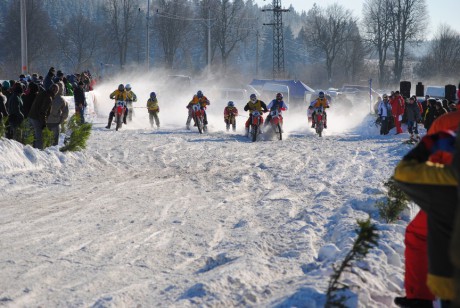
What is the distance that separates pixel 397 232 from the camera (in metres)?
7.08

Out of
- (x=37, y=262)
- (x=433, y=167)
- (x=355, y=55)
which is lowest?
(x=37, y=262)

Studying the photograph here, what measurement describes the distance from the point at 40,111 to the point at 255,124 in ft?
31.1

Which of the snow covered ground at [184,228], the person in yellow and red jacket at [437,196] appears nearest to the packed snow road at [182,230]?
the snow covered ground at [184,228]

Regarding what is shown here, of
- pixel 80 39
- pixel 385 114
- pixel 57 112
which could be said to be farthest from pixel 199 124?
pixel 80 39

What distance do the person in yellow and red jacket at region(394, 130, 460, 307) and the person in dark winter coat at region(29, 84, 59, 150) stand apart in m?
10.9

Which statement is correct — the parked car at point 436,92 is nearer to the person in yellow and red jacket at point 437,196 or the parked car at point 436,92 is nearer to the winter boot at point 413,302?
the winter boot at point 413,302

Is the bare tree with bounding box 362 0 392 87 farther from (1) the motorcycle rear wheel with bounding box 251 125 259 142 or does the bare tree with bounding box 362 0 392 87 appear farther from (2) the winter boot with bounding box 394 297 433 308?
(2) the winter boot with bounding box 394 297 433 308

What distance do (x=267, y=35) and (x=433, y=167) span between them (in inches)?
5077

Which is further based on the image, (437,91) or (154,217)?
(437,91)

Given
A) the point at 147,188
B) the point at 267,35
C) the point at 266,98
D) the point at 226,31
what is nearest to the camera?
the point at 147,188

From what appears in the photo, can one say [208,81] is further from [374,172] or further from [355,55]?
[374,172]

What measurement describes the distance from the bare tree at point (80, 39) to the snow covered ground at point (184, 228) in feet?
255

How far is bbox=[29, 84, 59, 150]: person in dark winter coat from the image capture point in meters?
13.5

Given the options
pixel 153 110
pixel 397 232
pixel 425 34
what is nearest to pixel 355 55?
pixel 425 34
